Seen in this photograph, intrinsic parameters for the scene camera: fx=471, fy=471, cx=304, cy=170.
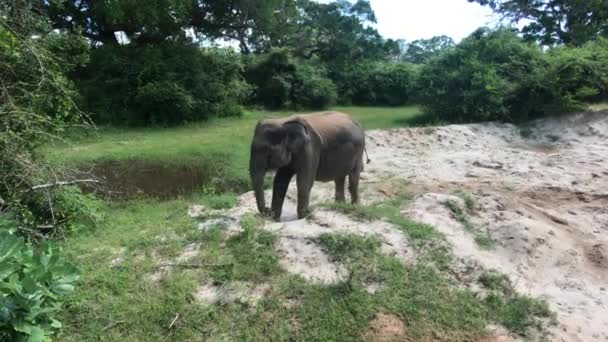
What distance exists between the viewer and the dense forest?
5.53 m

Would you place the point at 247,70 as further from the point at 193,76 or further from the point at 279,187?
the point at 279,187

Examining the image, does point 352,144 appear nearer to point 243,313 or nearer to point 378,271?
point 378,271

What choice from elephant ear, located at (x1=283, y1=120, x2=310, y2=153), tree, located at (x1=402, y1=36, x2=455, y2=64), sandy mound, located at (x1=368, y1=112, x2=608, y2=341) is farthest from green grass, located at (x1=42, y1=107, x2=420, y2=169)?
tree, located at (x1=402, y1=36, x2=455, y2=64)

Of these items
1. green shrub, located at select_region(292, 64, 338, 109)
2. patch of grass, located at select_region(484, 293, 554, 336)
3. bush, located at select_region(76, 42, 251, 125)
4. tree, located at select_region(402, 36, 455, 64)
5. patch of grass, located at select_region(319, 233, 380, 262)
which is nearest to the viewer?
patch of grass, located at select_region(484, 293, 554, 336)

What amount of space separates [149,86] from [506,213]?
14146 millimetres

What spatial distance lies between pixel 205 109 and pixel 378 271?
15.2 metres

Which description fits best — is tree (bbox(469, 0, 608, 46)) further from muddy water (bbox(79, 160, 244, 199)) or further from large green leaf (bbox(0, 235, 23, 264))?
large green leaf (bbox(0, 235, 23, 264))

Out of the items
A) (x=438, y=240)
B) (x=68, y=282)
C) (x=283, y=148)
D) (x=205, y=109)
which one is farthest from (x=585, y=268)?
(x=205, y=109)

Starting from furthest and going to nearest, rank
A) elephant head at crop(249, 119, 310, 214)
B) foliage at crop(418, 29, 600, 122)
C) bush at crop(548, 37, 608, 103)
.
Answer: foliage at crop(418, 29, 600, 122) < bush at crop(548, 37, 608, 103) < elephant head at crop(249, 119, 310, 214)

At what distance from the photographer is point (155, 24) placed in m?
19.2

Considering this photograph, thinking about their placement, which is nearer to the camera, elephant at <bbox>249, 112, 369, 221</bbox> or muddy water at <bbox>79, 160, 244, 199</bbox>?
elephant at <bbox>249, 112, 369, 221</bbox>

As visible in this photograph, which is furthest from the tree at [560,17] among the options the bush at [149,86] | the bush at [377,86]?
the bush at [149,86]

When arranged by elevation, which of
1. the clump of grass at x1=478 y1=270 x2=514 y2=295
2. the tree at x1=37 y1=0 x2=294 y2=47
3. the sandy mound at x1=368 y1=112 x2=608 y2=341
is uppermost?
the tree at x1=37 y1=0 x2=294 y2=47

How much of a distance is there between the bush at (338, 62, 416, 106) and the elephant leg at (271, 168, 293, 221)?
21994 mm
